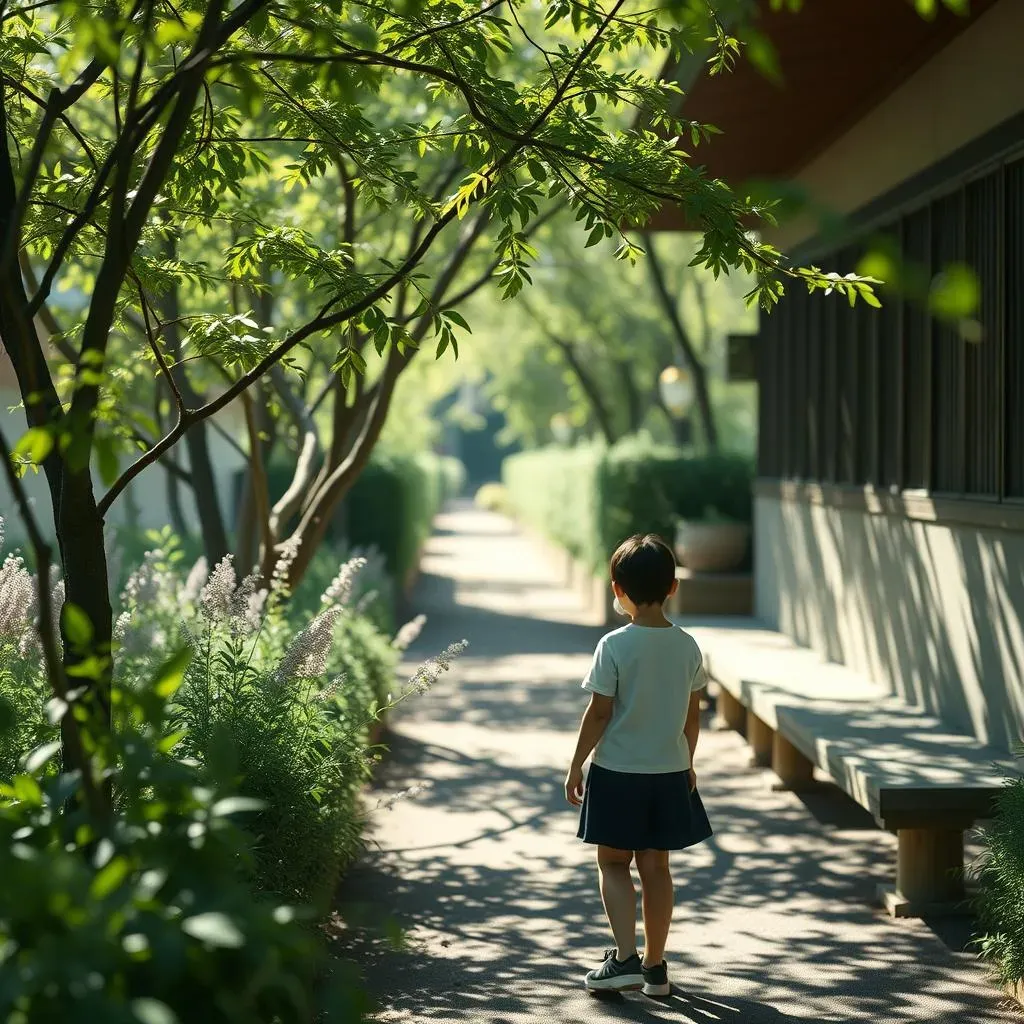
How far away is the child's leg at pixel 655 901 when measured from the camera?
5.01 meters

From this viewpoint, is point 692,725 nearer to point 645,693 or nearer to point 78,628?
point 645,693

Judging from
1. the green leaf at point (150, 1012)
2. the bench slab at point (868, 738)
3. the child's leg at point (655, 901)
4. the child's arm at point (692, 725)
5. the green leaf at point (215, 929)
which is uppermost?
the green leaf at point (215, 929)

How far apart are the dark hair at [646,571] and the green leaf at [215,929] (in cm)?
307

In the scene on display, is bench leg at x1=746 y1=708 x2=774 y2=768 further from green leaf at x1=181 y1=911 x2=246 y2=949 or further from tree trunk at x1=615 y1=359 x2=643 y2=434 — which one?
tree trunk at x1=615 y1=359 x2=643 y2=434

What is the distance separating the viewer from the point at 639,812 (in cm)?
498

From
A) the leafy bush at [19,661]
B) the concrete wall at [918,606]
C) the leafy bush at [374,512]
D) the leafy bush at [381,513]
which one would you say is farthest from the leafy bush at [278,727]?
the leafy bush at [381,513]

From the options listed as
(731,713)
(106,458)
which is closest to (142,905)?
(106,458)

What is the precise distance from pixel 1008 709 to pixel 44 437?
555cm

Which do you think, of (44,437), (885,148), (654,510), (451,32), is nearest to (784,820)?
(885,148)

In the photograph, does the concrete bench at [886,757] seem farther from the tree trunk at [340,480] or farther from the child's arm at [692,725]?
the tree trunk at [340,480]

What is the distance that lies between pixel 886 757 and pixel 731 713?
4.51 m

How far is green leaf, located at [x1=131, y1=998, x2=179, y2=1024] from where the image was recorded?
6.13 ft

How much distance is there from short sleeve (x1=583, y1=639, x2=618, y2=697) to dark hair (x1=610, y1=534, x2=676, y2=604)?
0.22m

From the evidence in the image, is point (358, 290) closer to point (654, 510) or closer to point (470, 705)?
point (470, 705)
